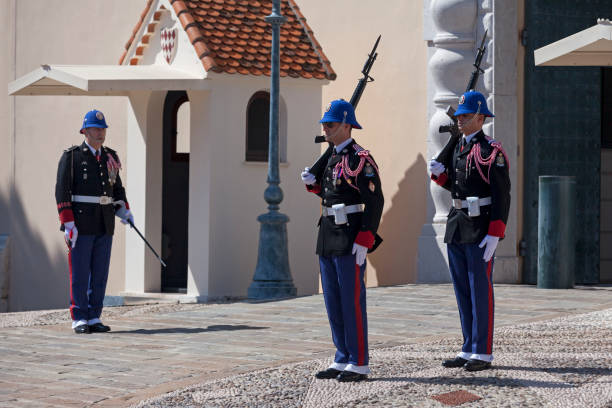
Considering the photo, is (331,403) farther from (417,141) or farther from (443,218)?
(417,141)

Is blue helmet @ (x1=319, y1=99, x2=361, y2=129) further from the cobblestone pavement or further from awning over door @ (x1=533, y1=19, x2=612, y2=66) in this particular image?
awning over door @ (x1=533, y1=19, x2=612, y2=66)

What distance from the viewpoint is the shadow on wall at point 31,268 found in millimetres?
18984

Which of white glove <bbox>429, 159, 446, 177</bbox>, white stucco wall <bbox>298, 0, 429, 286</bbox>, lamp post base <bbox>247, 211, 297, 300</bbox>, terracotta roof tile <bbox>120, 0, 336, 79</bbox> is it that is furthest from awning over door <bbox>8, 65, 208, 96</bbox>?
white glove <bbox>429, 159, 446, 177</bbox>

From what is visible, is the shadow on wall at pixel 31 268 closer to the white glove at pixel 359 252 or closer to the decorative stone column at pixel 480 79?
the decorative stone column at pixel 480 79

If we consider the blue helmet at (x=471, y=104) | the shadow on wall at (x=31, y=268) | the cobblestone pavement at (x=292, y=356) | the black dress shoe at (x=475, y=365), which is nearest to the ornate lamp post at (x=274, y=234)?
the cobblestone pavement at (x=292, y=356)

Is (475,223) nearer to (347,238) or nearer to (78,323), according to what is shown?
(347,238)

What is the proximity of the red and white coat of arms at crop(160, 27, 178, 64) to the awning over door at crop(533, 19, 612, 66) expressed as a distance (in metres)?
6.00

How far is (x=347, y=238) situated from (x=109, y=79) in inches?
288

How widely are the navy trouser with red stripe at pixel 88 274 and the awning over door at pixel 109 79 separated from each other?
371cm

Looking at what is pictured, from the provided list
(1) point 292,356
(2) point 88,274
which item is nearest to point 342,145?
(1) point 292,356

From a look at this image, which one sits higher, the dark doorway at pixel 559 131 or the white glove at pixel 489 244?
the dark doorway at pixel 559 131

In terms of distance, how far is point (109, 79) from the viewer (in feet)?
45.6


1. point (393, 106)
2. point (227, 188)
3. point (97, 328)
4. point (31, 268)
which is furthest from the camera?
point (31, 268)

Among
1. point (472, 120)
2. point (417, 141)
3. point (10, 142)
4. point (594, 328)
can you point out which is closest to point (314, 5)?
point (417, 141)
